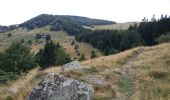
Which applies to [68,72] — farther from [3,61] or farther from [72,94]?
[3,61]

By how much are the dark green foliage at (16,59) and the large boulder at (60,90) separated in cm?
6015

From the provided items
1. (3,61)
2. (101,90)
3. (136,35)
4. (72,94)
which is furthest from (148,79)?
(136,35)

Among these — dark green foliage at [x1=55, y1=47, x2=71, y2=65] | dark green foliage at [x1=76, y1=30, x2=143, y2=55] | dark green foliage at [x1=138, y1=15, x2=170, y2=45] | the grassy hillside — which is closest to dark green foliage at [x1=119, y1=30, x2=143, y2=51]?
dark green foliage at [x1=76, y1=30, x2=143, y2=55]

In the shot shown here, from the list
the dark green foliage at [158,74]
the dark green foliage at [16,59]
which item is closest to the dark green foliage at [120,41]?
the dark green foliage at [16,59]

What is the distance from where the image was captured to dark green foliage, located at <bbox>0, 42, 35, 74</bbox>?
76500mm

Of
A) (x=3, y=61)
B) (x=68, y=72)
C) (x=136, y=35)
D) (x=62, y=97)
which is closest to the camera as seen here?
(x=62, y=97)

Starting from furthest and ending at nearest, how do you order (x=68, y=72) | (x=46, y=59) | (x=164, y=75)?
(x=46, y=59) < (x=164, y=75) < (x=68, y=72)

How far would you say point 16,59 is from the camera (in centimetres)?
7875

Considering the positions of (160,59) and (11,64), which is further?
(11,64)

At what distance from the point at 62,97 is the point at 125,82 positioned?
19.6ft

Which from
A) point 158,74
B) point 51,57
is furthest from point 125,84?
point 51,57

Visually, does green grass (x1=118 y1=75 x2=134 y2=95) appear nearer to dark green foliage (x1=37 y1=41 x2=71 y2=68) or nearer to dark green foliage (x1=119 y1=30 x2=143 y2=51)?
dark green foliage (x1=37 y1=41 x2=71 y2=68)

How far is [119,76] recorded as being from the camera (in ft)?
68.8

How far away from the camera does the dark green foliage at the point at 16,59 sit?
7650 centimetres
